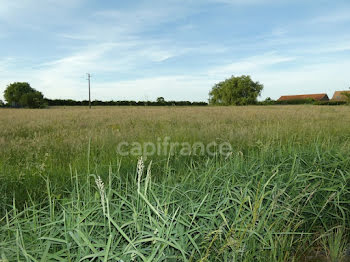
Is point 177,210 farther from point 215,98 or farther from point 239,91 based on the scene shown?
point 215,98

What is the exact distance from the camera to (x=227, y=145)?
4.55 metres

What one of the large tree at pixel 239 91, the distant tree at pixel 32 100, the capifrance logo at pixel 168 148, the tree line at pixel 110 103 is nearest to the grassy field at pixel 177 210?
the capifrance logo at pixel 168 148

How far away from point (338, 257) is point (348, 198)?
3.15ft

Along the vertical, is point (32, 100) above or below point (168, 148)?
above

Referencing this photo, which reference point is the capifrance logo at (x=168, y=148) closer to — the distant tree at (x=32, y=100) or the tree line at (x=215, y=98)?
the tree line at (x=215, y=98)

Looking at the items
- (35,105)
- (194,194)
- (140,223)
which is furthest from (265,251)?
(35,105)

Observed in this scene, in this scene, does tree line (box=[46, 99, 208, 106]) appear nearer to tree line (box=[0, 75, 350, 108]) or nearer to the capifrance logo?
tree line (box=[0, 75, 350, 108])

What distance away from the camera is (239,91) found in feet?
201

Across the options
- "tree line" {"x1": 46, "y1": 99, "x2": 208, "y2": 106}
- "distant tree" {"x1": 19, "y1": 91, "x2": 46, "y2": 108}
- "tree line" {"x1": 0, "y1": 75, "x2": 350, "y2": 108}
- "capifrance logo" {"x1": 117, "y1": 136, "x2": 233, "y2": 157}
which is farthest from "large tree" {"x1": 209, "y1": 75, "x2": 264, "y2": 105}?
"capifrance logo" {"x1": 117, "y1": 136, "x2": 233, "y2": 157}

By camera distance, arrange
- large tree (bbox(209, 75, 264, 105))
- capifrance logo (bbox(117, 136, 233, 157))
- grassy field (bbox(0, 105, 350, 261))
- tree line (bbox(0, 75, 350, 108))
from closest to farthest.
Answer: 1. grassy field (bbox(0, 105, 350, 261))
2. capifrance logo (bbox(117, 136, 233, 157))
3. tree line (bbox(0, 75, 350, 108))
4. large tree (bbox(209, 75, 264, 105))

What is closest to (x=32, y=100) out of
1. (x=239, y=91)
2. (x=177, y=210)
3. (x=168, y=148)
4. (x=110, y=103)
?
(x=110, y=103)

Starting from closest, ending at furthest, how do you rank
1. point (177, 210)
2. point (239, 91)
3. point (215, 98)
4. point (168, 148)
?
point (177, 210)
point (168, 148)
point (239, 91)
point (215, 98)

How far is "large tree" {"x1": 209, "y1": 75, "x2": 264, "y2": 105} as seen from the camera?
60097 millimetres

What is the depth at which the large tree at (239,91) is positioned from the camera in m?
60.1
